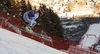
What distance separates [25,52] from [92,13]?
86.4 ft

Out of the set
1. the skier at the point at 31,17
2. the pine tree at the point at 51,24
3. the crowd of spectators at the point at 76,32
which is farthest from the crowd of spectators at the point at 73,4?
the skier at the point at 31,17

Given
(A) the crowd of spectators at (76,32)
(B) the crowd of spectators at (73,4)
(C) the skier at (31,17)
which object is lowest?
(A) the crowd of spectators at (76,32)

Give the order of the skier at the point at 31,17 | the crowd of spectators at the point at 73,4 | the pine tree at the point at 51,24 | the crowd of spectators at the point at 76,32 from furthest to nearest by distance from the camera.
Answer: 1. the crowd of spectators at the point at 73,4
2. the crowd of spectators at the point at 76,32
3. the pine tree at the point at 51,24
4. the skier at the point at 31,17

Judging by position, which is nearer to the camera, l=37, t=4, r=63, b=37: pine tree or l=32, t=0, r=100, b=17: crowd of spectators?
l=37, t=4, r=63, b=37: pine tree

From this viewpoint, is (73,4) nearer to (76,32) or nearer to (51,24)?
(76,32)

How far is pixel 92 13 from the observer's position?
26516 millimetres

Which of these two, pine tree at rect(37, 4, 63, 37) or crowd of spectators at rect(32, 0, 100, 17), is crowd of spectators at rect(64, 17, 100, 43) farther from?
crowd of spectators at rect(32, 0, 100, 17)

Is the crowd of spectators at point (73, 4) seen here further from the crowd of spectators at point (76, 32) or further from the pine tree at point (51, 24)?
the pine tree at point (51, 24)

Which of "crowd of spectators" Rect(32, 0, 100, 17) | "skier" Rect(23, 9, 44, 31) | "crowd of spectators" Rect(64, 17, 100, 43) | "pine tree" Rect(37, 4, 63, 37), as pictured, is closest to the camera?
"skier" Rect(23, 9, 44, 31)

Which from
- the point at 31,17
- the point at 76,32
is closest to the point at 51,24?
the point at 31,17

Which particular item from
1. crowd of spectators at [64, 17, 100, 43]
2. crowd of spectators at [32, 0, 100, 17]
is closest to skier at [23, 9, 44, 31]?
crowd of spectators at [64, 17, 100, 43]

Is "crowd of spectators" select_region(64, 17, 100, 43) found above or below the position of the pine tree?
below

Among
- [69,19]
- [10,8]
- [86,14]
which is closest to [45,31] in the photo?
[10,8]

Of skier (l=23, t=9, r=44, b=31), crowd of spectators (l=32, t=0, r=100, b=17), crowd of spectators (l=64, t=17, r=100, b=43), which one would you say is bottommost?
crowd of spectators (l=64, t=17, r=100, b=43)
